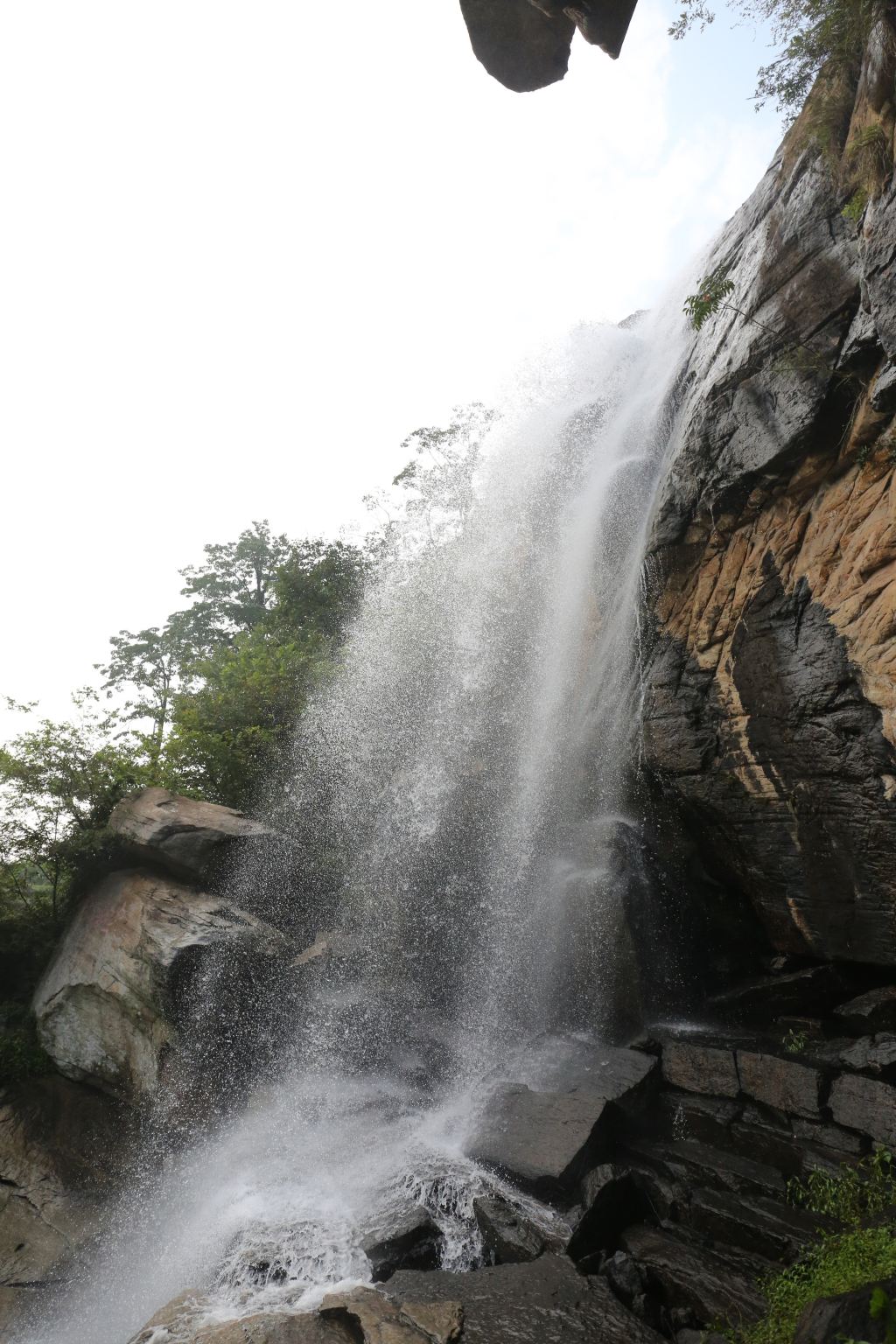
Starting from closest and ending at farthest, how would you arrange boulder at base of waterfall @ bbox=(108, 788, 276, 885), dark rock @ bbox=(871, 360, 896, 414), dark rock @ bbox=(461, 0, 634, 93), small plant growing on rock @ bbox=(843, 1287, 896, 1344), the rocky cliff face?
small plant growing on rock @ bbox=(843, 1287, 896, 1344) < dark rock @ bbox=(871, 360, 896, 414) < the rocky cliff face < dark rock @ bbox=(461, 0, 634, 93) < boulder at base of waterfall @ bbox=(108, 788, 276, 885)

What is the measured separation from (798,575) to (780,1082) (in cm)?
576

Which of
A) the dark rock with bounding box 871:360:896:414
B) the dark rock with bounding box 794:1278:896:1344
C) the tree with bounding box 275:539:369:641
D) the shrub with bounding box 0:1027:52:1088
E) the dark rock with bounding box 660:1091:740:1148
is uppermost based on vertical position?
the tree with bounding box 275:539:369:641

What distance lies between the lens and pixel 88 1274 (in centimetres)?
758

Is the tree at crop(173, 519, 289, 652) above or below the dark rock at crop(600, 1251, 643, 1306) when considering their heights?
above

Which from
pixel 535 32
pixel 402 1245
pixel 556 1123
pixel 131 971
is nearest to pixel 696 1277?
pixel 556 1123

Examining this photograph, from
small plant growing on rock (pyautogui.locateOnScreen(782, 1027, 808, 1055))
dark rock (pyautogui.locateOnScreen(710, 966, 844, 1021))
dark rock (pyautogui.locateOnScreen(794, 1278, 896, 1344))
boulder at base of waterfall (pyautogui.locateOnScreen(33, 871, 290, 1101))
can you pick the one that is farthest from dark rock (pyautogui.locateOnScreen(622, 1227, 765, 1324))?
boulder at base of waterfall (pyautogui.locateOnScreen(33, 871, 290, 1101))

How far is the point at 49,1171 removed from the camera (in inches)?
352

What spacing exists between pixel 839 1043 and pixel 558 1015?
3653 mm

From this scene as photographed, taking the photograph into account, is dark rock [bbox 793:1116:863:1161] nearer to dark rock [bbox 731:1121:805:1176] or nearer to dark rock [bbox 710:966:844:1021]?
dark rock [bbox 731:1121:805:1176]

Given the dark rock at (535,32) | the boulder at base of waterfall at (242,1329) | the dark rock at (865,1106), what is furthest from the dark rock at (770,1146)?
the dark rock at (535,32)

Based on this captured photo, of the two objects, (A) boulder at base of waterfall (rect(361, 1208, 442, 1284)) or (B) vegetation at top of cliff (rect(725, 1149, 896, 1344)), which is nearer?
(B) vegetation at top of cliff (rect(725, 1149, 896, 1344))

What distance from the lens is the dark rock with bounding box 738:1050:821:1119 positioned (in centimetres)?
705

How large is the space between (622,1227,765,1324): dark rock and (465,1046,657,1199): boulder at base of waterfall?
84 centimetres

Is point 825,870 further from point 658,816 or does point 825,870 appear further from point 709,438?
point 709,438
